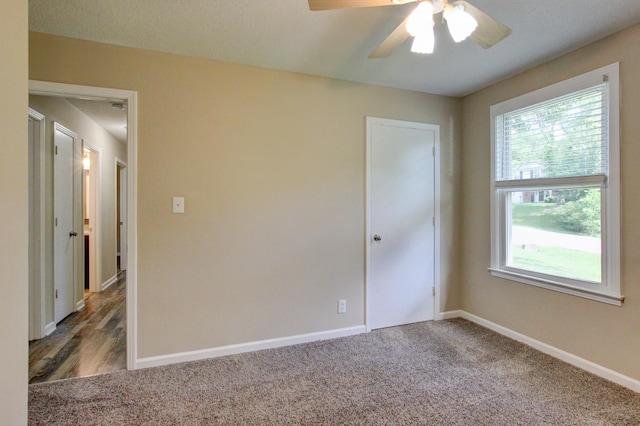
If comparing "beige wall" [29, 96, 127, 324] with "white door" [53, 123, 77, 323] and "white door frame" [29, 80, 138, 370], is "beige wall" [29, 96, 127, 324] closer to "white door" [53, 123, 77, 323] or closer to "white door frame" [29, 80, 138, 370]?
"white door" [53, 123, 77, 323]

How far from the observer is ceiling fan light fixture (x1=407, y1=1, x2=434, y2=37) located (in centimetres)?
148

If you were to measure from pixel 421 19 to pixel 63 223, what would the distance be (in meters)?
3.94

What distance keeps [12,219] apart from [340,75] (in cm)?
252

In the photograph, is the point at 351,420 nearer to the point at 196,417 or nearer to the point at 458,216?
the point at 196,417

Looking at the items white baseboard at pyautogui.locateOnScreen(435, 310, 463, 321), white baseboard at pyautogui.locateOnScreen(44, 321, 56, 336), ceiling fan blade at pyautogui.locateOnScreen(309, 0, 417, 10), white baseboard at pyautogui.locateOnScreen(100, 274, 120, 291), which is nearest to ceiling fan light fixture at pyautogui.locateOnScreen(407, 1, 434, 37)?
ceiling fan blade at pyautogui.locateOnScreen(309, 0, 417, 10)

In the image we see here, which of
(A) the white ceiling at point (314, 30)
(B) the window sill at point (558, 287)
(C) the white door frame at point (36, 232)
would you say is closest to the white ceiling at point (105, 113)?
(C) the white door frame at point (36, 232)

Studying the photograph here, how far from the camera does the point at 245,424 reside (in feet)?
6.06

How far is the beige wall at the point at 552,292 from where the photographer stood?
2.18 m

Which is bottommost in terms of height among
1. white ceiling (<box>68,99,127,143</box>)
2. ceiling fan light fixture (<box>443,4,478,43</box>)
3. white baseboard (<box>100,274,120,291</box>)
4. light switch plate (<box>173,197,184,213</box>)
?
white baseboard (<box>100,274,120,291</box>)

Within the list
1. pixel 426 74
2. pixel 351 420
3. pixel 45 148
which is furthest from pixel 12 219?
pixel 426 74

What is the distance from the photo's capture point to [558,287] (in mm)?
2629

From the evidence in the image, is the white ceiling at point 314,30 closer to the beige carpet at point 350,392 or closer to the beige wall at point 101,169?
the beige wall at point 101,169

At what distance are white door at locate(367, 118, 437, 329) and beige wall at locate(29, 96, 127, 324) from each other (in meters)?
3.12

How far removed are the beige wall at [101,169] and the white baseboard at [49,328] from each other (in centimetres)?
4
